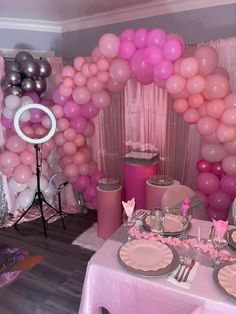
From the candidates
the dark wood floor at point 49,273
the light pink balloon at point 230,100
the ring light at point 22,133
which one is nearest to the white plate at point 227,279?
the dark wood floor at point 49,273

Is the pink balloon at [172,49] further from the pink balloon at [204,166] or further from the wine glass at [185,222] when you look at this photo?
the wine glass at [185,222]

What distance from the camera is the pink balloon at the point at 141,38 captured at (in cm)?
236

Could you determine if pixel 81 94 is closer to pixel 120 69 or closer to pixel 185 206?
pixel 120 69

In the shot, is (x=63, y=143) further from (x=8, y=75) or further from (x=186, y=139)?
(x=186, y=139)

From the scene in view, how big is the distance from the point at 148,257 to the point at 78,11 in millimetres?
2896

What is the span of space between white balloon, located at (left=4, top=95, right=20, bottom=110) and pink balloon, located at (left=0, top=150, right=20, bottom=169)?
528mm

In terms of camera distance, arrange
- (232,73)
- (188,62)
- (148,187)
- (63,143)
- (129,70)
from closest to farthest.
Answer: (188,62) → (129,70) → (232,73) → (148,187) → (63,143)

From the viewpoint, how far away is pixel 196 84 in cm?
230

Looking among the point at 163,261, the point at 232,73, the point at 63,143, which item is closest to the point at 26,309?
the point at 163,261

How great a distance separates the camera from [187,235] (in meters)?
1.62

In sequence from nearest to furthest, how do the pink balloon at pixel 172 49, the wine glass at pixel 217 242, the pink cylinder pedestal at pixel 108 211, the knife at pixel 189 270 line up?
the knife at pixel 189 270, the wine glass at pixel 217 242, the pink balloon at pixel 172 49, the pink cylinder pedestal at pixel 108 211

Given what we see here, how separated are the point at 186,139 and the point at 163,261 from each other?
1.99 meters

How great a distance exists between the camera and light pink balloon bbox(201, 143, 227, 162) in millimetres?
2584

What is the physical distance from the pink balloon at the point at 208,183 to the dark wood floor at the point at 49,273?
131 cm
